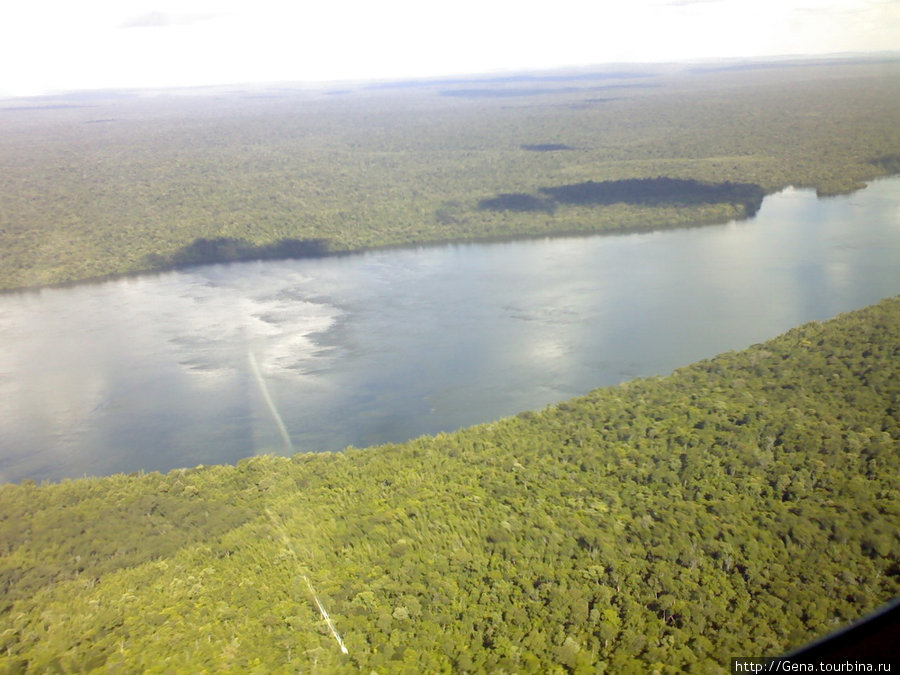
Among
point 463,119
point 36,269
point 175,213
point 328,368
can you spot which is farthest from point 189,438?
point 463,119

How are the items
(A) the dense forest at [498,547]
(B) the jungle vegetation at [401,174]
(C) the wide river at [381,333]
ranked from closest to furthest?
1. (A) the dense forest at [498,547]
2. (C) the wide river at [381,333]
3. (B) the jungle vegetation at [401,174]

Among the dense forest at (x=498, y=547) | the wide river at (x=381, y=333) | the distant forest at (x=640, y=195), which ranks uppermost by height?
the distant forest at (x=640, y=195)

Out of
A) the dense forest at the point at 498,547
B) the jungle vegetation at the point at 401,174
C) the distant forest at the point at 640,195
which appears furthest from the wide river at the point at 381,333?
the distant forest at the point at 640,195

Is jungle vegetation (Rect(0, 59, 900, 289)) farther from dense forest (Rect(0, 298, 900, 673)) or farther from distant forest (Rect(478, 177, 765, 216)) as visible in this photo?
dense forest (Rect(0, 298, 900, 673))

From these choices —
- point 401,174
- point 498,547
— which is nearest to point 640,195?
point 401,174

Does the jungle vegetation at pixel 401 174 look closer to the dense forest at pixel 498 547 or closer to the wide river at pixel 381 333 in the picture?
the wide river at pixel 381 333

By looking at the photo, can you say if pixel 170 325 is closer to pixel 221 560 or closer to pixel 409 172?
pixel 221 560

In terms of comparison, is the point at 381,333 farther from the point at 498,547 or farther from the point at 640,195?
the point at 640,195
